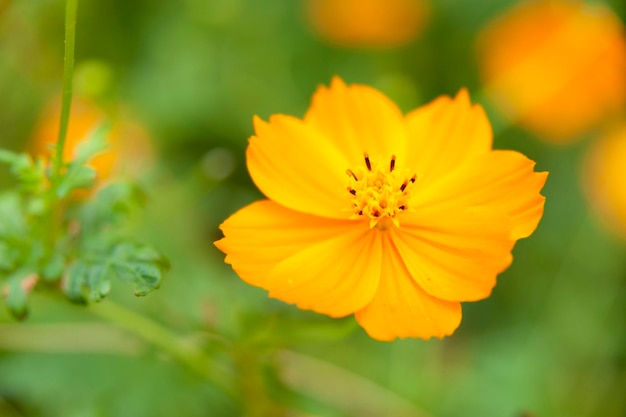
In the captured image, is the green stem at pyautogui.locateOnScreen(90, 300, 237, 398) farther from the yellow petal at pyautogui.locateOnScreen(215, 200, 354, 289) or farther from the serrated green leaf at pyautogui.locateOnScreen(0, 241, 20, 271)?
the yellow petal at pyautogui.locateOnScreen(215, 200, 354, 289)

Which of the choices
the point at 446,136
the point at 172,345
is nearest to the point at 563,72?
the point at 446,136

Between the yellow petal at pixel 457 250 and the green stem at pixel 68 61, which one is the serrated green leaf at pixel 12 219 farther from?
the yellow petal at pixel 457 250

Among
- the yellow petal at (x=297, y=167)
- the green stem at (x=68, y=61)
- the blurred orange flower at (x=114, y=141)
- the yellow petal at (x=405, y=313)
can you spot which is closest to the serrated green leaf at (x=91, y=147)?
the green stem at (x=68, y=61)

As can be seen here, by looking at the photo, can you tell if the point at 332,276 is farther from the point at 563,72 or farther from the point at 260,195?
the point at 563,72

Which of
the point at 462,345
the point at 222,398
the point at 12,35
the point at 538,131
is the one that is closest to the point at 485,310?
the point at 462,345

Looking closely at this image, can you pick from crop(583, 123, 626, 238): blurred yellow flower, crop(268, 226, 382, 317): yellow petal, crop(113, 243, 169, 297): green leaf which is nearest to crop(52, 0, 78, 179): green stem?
crop(113, 243, 169, 297): green leaf
